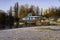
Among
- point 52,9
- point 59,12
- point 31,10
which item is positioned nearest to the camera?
point 59,12

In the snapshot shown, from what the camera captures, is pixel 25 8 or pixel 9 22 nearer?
pixel 9 22

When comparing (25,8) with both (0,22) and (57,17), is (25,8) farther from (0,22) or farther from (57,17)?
(0,22)

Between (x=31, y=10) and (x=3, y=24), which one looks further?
(x=31, y=10)

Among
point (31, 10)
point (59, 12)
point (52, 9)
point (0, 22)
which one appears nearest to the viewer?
point (0, 22)

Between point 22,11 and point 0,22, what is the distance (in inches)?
1603

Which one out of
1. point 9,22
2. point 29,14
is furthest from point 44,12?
point 9,22

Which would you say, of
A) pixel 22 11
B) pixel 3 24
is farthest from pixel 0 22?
pixel 22 11

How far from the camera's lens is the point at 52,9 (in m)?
70.4

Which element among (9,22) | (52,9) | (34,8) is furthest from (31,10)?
(9,22)

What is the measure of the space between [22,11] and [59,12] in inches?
749

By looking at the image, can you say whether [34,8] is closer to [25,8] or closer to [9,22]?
[25,8]

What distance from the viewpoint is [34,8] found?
76.9 metres

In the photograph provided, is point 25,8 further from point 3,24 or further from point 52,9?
point 3,24

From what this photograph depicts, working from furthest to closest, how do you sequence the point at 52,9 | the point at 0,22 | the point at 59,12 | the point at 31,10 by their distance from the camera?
the point at 31,10 < the point at 52,9 < the point at 59,12 < the point at 0,22
